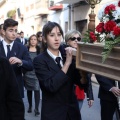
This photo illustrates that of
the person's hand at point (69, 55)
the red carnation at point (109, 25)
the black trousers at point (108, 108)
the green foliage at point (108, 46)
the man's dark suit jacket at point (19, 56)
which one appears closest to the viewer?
the green foliage at point (108, 46)

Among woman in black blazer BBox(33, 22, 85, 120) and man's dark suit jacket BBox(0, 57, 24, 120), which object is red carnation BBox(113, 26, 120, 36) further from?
man's dark suit jacket BBox(0, 57, 24, 120)

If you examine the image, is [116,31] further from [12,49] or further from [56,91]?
[12,49]

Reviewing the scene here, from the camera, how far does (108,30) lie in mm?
2525

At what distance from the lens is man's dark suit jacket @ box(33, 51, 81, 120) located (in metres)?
2.90

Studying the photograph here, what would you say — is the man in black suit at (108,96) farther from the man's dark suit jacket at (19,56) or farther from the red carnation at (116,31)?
the red carnation at (116,31)

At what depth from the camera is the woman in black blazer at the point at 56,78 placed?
287cm

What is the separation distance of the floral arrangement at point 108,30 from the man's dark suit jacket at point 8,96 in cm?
Answer: 67

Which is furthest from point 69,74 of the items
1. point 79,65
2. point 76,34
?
point 76,34

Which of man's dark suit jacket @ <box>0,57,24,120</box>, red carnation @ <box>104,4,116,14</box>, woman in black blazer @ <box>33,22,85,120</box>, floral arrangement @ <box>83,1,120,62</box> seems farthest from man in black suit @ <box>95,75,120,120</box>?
man's dark suit jacket @ <box>0,57,24,120</box>

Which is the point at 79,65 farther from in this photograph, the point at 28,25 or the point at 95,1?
the point at 28,25

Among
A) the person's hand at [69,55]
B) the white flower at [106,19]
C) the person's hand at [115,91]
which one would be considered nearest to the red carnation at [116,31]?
the white flower at [106,19]

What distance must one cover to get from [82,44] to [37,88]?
4.16 m

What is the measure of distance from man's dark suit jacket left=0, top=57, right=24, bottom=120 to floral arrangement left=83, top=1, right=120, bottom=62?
67cm

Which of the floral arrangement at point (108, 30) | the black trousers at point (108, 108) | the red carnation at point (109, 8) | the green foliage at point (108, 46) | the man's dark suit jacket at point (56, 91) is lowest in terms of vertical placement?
the black trousers at point (108, 108)
